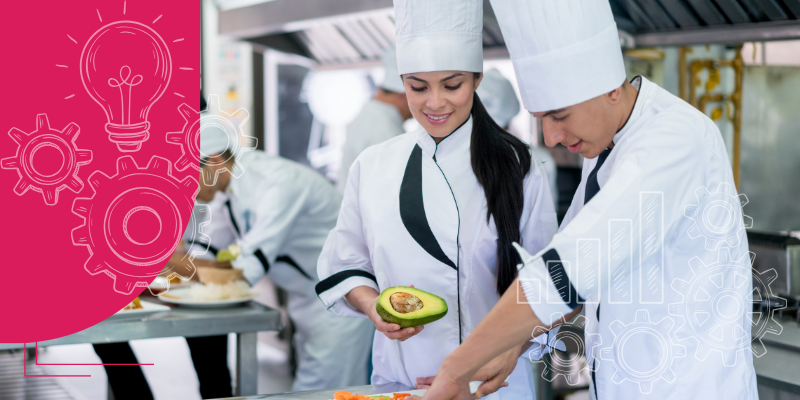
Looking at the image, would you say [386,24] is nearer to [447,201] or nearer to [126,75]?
[126,75]

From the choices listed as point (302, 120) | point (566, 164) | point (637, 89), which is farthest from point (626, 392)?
point (302, 120)

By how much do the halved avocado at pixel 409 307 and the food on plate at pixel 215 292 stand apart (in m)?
1.12

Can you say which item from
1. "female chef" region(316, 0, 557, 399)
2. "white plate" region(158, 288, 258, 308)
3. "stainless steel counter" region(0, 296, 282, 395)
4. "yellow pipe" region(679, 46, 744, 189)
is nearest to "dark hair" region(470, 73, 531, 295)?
"female chef" region(316, 0, 557, 399)

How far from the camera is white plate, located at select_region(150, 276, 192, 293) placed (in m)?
2.46

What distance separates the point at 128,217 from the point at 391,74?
1496 millimetres

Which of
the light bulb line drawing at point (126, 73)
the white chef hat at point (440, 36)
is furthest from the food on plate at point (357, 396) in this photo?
the light bulb line drawing at point (126, 73)

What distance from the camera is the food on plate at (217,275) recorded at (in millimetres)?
2264

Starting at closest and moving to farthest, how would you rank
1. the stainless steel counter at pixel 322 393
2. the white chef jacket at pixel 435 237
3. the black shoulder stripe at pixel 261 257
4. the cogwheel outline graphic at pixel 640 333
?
1. the cogwheel outline graphic at pixel 640 333
2. the stainless steel counter at pixel 322 393
3. the white chef jacket at pixel 435 237
4. the black shoulder stripe at pixel 261 257

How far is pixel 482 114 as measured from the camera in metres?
1.46

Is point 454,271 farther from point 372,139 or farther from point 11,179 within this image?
point 372,139

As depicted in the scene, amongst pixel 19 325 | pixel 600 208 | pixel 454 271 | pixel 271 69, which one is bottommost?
pixel 19 325

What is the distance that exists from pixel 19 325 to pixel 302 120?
153 inches

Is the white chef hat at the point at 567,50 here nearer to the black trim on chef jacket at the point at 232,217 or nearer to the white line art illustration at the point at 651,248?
the white line art illustration at the point at 651,248

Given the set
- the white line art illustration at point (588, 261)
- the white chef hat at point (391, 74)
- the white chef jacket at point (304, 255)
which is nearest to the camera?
the white line art illustration at point (588, 261)
